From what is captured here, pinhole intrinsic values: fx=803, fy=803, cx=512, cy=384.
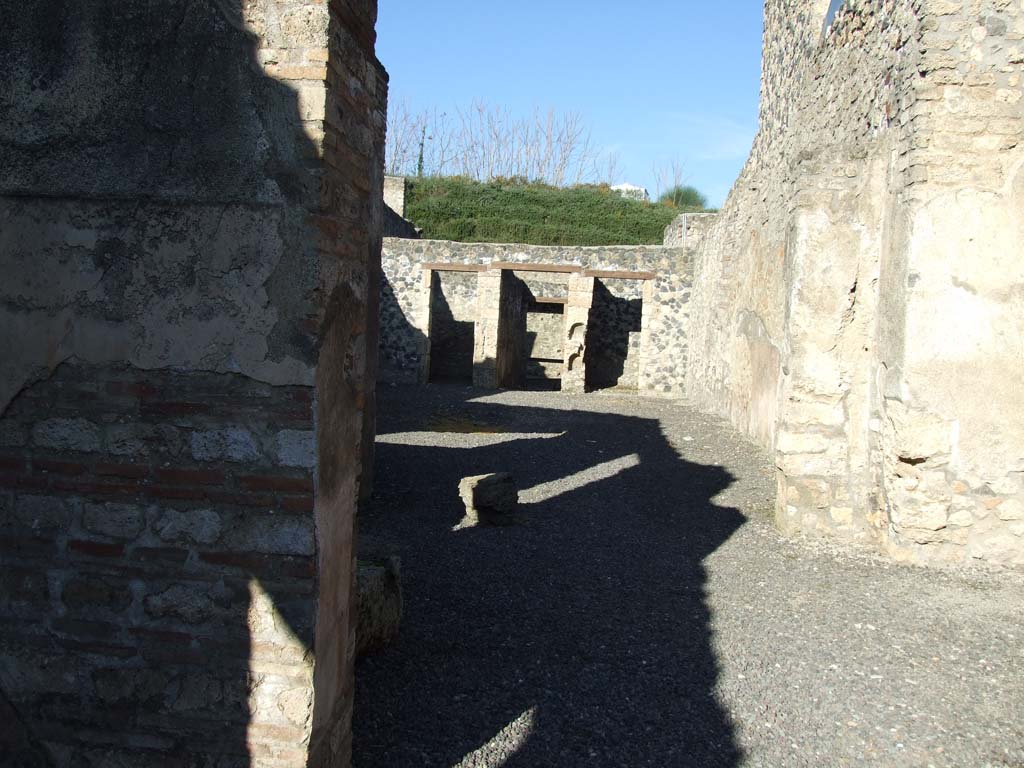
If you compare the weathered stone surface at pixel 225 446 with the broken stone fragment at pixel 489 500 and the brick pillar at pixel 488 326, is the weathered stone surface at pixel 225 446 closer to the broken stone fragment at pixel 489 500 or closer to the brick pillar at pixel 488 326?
the broken stone fragment at pixel 489 500

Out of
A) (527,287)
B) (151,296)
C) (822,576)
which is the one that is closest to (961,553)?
(822,576)

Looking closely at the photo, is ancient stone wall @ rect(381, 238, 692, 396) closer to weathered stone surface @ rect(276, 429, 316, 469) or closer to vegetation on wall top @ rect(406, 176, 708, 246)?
vegetation on wall top @ rect(406, 176, 708, 246)

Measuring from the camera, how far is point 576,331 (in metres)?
16.3

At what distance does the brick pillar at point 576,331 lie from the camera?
53.4 ft

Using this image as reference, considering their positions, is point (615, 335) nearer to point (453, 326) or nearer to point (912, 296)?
point (453, 326)

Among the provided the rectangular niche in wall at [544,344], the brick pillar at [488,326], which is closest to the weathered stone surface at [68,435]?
the brick pillar at [488,326]

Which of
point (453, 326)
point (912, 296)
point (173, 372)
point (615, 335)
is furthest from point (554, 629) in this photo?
point (453, 326)

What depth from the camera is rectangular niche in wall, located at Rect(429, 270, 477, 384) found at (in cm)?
1864

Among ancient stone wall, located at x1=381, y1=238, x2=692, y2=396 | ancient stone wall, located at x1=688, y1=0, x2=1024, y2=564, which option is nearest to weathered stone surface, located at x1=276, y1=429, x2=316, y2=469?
ancient stone wall, located at x1=688, y1=0, x2=1024, y2=564

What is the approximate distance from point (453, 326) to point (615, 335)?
12.4 feet

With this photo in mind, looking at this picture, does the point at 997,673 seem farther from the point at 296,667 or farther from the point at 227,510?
the point at 227,510

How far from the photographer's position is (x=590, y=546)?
17.5ft

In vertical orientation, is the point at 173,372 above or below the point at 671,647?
above

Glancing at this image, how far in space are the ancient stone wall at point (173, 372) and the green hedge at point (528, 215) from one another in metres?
24.7
